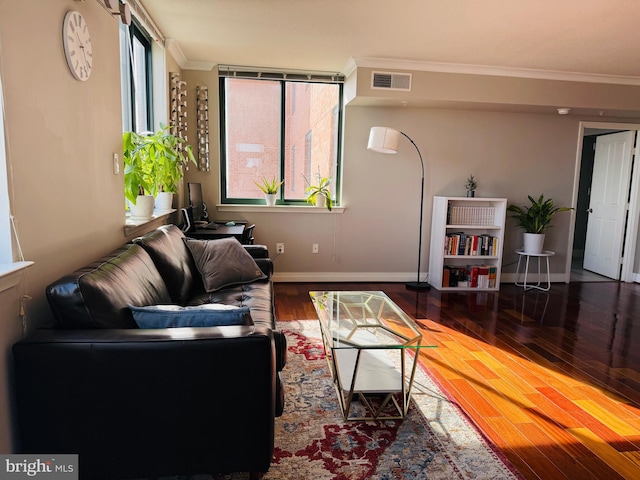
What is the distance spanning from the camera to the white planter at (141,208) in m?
2.86

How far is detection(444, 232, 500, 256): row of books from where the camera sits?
4.85m

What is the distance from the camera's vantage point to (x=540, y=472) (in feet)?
5.85

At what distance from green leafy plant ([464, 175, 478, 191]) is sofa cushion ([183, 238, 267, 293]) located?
2893mm

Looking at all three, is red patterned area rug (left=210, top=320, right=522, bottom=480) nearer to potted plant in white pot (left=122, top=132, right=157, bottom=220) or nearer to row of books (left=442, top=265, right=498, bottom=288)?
potted plant in white pot (left=122, top=132, right=157, bottom=220)

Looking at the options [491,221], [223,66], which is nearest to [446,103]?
[491,221]

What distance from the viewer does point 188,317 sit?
5.30 ft

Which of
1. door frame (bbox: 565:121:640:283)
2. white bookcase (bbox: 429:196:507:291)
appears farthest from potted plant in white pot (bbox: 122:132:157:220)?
door frame (bbox: 565:121:640:283)

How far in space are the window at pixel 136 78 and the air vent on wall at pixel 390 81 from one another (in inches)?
81.9

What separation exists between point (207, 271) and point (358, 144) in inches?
103

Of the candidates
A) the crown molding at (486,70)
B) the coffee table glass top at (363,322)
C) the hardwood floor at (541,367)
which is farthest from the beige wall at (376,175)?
the coffee table glass top at (363,322)

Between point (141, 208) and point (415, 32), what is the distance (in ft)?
8.18

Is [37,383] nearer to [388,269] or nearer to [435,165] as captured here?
[388,269]

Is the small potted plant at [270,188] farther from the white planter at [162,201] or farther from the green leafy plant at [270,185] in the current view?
the white planter at [162,201]

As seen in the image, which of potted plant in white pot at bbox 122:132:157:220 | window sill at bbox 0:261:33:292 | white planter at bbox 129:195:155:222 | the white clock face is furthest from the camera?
white planter at bbox 129:195:155:222
